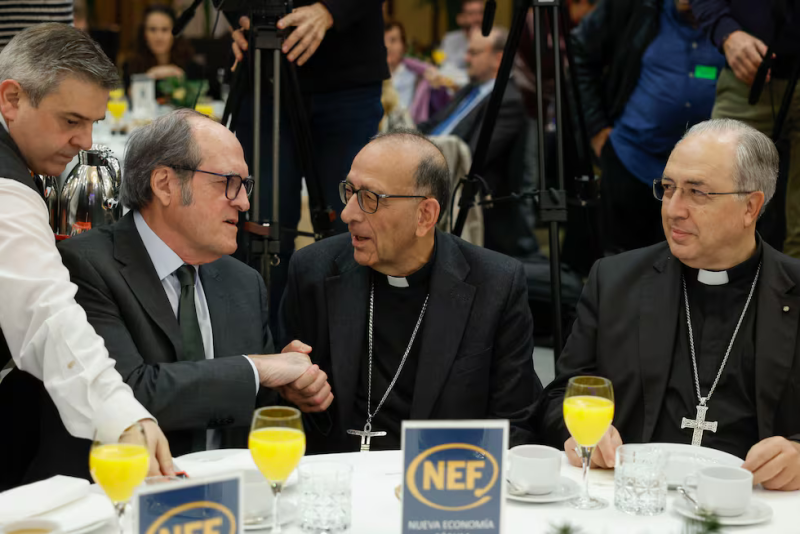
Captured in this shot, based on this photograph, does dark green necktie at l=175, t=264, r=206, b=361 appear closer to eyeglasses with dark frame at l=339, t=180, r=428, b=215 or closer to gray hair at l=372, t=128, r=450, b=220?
eyeglasses with dark frame at l=339, t=180, r=428, b=215

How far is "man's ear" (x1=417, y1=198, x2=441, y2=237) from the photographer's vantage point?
9.30 ft

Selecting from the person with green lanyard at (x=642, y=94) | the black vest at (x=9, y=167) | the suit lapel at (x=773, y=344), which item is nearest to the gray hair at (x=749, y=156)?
the suit lapel at (x=773, y=344)

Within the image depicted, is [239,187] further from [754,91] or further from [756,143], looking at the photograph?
[754,91]

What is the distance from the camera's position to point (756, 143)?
2562 millimetres

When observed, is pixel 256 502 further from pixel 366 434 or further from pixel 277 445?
pixel 366 434

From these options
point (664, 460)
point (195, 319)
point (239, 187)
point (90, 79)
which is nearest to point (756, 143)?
point (664, 460)

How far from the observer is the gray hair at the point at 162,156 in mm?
2508

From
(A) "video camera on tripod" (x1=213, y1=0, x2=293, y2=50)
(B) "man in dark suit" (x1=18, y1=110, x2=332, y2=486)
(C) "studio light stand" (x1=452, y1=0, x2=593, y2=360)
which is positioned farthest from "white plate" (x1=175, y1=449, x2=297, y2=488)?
(A) "video camera on tripod" (x1=213, y1=0, x2=293, y2=50)

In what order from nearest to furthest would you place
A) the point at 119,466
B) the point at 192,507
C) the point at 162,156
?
the point at 192,507, the point at 119,466, the point at 162,156

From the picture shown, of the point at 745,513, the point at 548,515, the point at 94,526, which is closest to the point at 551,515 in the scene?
the point at 548,515

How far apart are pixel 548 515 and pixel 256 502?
490 mm

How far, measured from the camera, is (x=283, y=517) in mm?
1584

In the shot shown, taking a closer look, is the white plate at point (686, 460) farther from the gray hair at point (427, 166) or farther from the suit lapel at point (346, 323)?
the gray hair at point (427, 166)

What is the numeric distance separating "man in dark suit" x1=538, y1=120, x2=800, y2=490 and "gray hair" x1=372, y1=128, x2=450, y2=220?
1.78 feet
